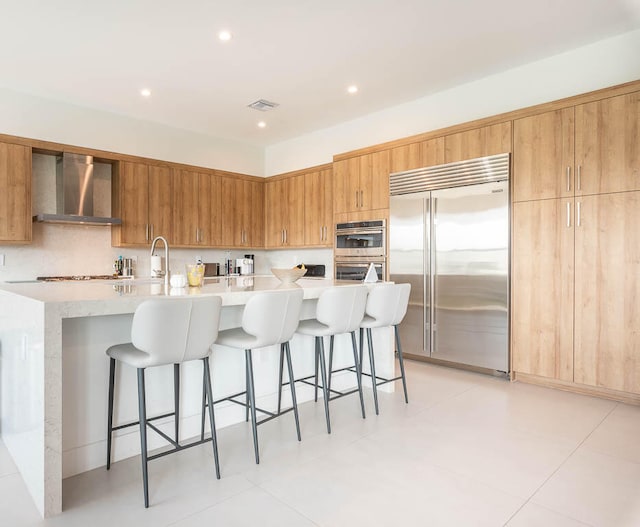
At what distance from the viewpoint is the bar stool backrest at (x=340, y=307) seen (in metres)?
2.76

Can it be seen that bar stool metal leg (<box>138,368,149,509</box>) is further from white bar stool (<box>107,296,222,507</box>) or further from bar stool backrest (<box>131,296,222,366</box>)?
bar stool backrest (<box>131,296,222,366</box>)

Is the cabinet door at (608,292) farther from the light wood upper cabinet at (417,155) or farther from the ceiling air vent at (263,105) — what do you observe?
the ceiling air vent at (263,105)

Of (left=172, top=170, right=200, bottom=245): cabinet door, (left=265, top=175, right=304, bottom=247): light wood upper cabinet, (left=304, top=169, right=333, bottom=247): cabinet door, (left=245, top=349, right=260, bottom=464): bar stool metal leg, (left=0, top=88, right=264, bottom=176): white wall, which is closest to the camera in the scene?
(left=245, top=349, right=260, bottom=464): bar stool metal leg

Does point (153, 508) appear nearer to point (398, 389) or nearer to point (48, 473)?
point (48, 473)

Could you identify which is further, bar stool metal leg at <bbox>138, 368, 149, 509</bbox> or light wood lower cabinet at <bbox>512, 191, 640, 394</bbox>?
light wood lower cabinet at <bbox>512, 191, 640, 394</bbox>

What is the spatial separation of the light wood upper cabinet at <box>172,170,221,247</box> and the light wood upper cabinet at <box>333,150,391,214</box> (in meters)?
1.74

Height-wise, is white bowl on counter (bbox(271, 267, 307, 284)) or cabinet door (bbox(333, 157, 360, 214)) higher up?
cabinet door (bbox(333, 157, 360, 214))

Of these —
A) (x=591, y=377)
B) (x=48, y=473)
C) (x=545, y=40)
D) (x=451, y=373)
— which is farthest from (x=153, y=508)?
(x=545, y=40)

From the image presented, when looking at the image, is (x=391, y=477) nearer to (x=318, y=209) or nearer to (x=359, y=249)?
(x=359, y=249)

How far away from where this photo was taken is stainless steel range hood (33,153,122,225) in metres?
4.73

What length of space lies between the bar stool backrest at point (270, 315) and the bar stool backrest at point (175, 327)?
23cm

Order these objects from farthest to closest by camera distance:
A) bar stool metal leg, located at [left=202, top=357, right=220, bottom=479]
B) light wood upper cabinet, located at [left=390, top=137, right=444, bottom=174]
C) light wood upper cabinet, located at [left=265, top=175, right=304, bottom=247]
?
light wood upper cabinet, located at [left=265, top=175, right=304, bottom=247] < light wood upper cabinet, located at [left=390, top=137, right=444, bottom=174] < bar stool metal leg, located at [left=202, top=357, right=220, bottom=479]

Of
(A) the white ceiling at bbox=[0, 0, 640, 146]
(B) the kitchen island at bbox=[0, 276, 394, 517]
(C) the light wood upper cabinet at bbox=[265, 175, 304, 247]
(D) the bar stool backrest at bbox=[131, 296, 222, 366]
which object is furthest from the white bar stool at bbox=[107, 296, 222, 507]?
(C) the light wood upper cabinet at bbox=[265, 175, 304, 247]

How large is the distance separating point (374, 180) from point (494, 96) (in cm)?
149
